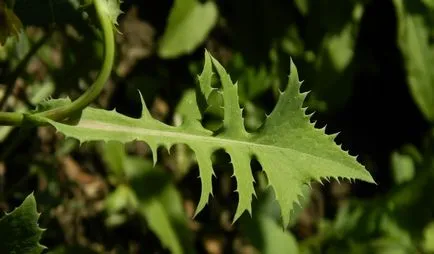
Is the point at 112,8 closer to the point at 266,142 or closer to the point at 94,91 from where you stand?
the point at 94,91

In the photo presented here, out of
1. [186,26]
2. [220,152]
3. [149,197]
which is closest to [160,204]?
[149,197]

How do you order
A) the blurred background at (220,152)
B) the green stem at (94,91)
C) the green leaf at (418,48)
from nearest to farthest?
the green stem at (94,91), the blurred background at (220,152), the green leaf at (418,48)

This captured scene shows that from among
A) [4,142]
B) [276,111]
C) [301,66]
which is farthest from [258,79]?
[276,111]

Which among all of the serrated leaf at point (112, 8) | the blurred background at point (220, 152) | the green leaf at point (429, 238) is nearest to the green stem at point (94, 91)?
the serrated leaf at point (112, 8)

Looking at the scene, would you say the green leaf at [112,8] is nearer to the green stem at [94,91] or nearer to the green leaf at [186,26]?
the green stem at [94,91]

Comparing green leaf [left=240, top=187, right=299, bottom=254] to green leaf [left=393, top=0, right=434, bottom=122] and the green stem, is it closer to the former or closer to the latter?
green leaf [left=393, top=0, right=434, bottom=122]

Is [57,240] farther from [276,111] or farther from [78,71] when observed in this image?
[276,111]

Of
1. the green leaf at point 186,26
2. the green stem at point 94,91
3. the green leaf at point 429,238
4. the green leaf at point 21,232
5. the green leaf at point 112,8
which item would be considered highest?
the green leaf at point 112,8
